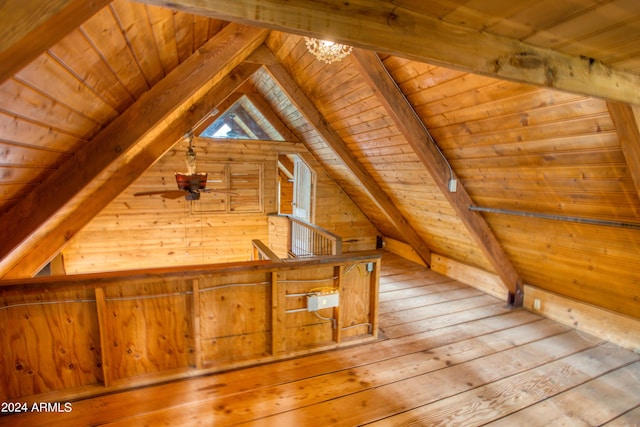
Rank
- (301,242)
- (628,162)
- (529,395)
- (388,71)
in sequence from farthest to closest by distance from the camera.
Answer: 1. (301,242)
2. (388,71)
3. (529,395)
4. (628,162)

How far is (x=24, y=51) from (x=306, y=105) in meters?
3.78

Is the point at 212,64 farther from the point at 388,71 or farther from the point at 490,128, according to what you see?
the point at 490,128

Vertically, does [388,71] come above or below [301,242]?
above

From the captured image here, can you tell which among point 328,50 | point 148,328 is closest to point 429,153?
point 328,50

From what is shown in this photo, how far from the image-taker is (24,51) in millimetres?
817

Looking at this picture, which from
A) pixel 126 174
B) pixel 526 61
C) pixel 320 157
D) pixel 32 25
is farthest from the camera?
pixel 320 157

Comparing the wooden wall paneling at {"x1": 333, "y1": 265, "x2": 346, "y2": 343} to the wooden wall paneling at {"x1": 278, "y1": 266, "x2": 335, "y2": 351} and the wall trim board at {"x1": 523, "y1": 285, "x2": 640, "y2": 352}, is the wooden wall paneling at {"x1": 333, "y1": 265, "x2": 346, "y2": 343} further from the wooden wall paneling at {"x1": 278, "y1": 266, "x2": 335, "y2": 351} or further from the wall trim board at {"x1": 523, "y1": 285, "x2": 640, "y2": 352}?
the wall trim board at {"x1": 523, "y1": 285, "x2": 640, "y2": 352}

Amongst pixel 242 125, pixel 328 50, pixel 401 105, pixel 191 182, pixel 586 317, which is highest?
pixel 242 125

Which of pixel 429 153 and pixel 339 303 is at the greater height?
pixel 429 153

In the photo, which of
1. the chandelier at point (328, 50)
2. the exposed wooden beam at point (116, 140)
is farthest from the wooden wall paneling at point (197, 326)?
the chandelier at point (328, 50)

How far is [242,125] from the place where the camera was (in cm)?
650

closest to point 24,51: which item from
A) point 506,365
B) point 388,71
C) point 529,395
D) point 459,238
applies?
point 388,71

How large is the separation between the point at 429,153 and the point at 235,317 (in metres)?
2.48

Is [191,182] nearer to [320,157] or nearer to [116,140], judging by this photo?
[116,140]
